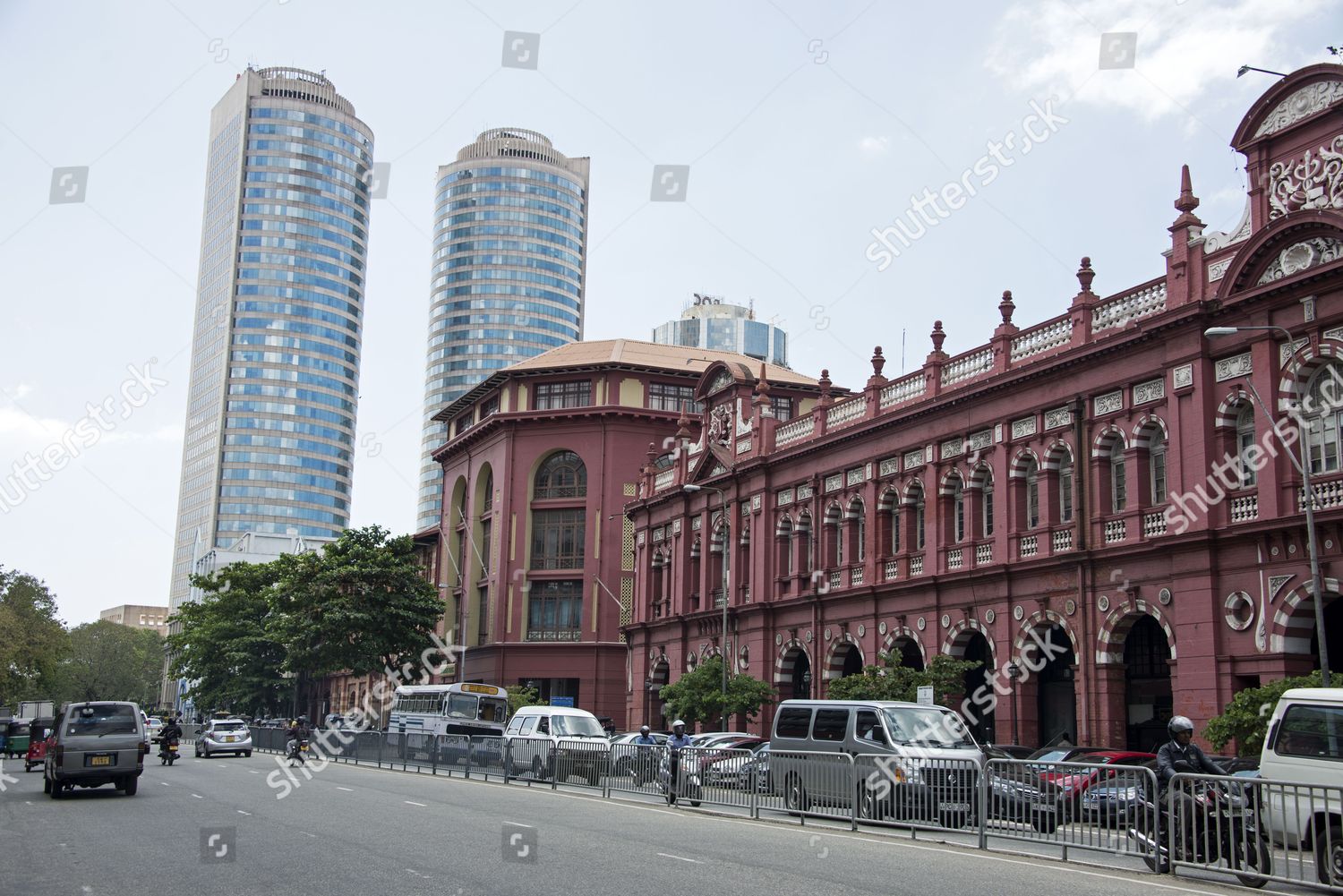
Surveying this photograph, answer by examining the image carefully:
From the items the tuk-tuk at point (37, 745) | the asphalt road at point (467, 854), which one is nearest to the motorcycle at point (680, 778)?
the asphalt road at point (467, 854)

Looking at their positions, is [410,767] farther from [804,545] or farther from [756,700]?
[804,545]

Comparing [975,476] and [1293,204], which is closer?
[1293,204]

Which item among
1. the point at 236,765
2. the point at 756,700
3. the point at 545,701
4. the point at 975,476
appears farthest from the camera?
the point at 545,701

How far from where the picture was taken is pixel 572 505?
242ft

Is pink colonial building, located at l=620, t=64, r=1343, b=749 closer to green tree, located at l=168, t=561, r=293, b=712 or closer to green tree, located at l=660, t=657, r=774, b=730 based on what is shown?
green tree, located at l=660, t=657, r=774, b=730

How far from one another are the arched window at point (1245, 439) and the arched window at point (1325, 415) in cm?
129

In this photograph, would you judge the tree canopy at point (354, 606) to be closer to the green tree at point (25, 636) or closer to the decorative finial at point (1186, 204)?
the green tree at point (25, 636)

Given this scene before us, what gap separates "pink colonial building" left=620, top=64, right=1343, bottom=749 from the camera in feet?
93.9

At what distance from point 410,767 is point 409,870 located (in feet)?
95.9

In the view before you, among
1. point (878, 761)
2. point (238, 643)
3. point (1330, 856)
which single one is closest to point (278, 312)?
point (238, 643)

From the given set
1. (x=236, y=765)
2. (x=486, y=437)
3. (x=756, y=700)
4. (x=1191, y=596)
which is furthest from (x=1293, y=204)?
(x=486, y=437)

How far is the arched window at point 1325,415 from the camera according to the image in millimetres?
28188

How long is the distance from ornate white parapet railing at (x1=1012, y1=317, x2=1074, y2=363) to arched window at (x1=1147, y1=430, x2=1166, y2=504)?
12.1 ft

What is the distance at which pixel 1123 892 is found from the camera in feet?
43.9
